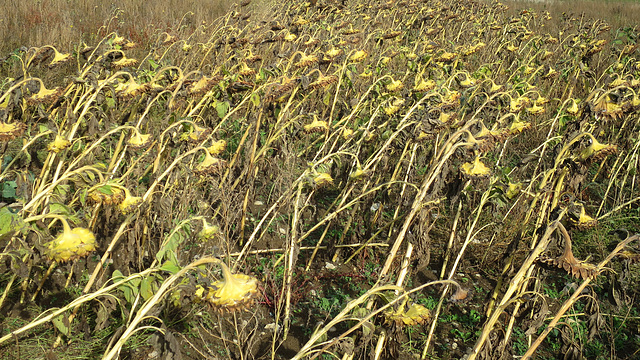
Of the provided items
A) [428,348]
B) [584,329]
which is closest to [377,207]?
Result: [428,348]

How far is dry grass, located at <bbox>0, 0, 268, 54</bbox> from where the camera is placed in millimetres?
5934

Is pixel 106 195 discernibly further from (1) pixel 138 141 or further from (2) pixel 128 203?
(1) pixel 138 141

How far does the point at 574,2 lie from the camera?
18172 millimetres

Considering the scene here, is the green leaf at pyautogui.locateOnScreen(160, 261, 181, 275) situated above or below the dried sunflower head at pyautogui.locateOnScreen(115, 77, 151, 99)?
below

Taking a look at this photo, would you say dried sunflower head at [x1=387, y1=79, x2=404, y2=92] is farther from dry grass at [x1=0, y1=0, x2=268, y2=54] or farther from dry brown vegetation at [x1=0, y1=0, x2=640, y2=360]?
dry grass at [x1=0, y1=0, x2=268, y2=54]

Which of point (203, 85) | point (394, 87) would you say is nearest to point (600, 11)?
point (394, 87)

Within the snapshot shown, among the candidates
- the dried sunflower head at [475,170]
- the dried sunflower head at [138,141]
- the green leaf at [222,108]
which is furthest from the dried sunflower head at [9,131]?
the dried sunflower head at [475,170]

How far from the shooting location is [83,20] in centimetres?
718

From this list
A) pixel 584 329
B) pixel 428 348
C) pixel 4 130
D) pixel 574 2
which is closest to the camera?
pixel 4 130

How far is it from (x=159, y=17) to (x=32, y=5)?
172cm

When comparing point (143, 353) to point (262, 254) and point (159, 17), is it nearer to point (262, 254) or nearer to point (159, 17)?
point (262, 254)

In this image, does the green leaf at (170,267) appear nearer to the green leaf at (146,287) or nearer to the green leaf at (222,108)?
the green leaf at (146,287)

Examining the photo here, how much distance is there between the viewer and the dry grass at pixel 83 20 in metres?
5.93

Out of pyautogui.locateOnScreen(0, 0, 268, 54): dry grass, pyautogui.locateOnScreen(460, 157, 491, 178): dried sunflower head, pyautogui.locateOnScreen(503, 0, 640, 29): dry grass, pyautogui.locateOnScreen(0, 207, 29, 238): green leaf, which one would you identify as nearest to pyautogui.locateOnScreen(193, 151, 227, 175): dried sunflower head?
pyautogui.locateOnScreen(0, 207, 29, 238): green leaf
